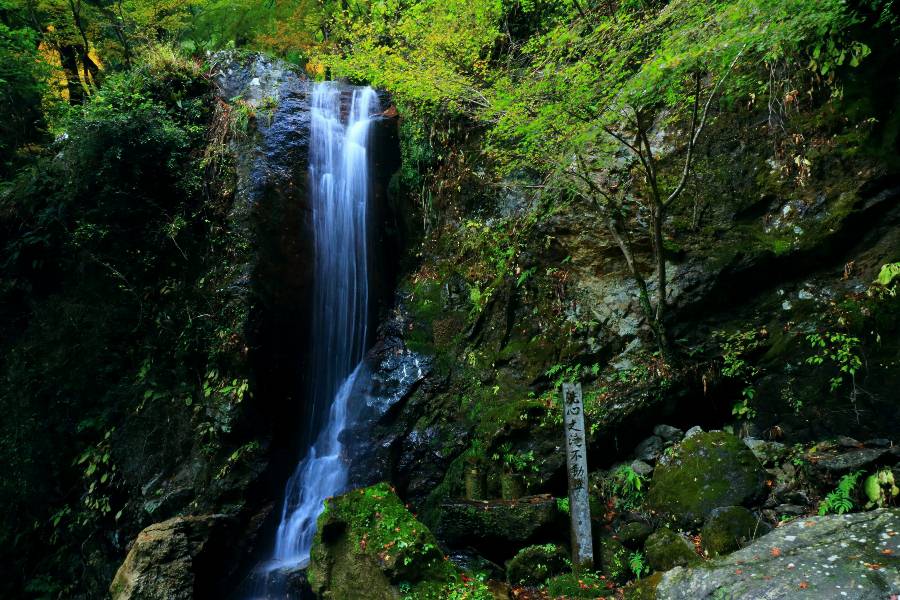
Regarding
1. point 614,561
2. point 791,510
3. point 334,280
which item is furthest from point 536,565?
point 334,280

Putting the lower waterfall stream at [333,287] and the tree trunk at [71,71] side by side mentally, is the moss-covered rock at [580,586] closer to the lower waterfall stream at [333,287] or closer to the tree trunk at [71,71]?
the lower waterfall stream at [333,287]

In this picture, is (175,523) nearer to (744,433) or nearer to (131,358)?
(131,358)

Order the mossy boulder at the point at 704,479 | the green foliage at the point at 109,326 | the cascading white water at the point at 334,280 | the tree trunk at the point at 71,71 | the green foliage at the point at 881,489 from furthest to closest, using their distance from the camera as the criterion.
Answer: the tree trunk at the point at 71,71 < the green foliage at the point at 109,326 < the cascading white water at the point at 334,280 < the mossy boulder at the point at 704,479 < the green foliage at the point at 881,489

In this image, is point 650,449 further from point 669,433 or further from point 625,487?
point 625,487

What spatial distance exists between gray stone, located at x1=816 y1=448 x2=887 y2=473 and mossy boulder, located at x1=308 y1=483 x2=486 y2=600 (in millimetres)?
3437

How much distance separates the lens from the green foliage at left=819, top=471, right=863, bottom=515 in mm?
4170

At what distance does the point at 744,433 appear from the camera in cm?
547

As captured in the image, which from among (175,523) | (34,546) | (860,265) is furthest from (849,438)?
(34,546)

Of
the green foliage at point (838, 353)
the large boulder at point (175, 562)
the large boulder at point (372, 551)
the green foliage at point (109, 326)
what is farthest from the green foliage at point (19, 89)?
the green foliage at point (838, 353)

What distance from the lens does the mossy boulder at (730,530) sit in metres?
4.32

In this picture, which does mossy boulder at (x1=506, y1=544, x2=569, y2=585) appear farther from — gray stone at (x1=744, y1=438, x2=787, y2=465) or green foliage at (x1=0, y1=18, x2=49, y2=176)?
green foliage at (x1=0, y1=18, x2=49, y2=176)

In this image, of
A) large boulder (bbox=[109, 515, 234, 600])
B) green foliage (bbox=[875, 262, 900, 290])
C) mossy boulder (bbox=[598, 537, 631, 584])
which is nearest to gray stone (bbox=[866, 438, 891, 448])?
green foliage (bbox=[875, 262, 900, 290])

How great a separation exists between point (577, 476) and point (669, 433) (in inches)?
49.9

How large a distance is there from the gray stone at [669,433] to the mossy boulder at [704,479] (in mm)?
456
